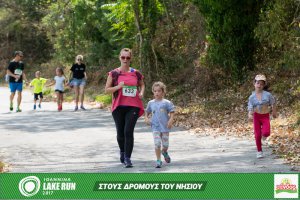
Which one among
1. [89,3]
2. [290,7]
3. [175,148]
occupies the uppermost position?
[89,3]

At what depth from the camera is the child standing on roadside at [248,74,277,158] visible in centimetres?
1086

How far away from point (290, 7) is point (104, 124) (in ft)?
20.5

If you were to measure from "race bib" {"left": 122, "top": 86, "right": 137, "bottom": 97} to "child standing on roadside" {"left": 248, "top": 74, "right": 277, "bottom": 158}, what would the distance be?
6.98 ft

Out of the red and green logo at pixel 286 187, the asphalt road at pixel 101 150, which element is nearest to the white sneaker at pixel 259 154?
the asphalt road at pixel 101 150

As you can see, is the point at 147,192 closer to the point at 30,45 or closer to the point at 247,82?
the point at 247,82

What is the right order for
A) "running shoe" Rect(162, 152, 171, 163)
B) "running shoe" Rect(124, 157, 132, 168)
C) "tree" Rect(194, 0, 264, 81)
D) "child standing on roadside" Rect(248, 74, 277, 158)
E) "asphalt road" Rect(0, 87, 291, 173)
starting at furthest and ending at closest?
"tree" Rect(194, 0, 264, 81)
"child standing on roadside" Rect(248, 74, 277, 158)
"running shoe" Rect(162, 152, 171, 163)
"running shoe" Rect(124, 157, 132, 168)
"asphalt road" Rect(0, 87, 291, 173)

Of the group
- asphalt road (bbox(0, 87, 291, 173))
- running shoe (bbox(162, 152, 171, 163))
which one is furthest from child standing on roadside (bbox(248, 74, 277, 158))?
running shoe (bbox(162, 152, 171, 163))

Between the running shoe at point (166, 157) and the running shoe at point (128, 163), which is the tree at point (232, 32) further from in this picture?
the running shoe at point (128, 163)

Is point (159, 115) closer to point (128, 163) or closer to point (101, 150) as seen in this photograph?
point (128, 163)

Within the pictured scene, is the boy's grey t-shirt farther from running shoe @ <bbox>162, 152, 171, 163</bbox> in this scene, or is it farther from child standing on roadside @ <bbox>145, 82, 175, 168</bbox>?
running shoe @ <bbox>162, 152, 171, 163</bbox>

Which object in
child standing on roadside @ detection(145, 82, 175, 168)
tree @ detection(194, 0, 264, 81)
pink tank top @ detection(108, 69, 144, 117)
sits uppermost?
tree @ detection(194, 0, 264, 81)

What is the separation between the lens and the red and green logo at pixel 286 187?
758 centimetres

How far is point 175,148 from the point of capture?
12844 millimetres

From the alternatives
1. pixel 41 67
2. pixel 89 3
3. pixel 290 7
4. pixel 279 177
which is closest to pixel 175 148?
pixel 279 177
